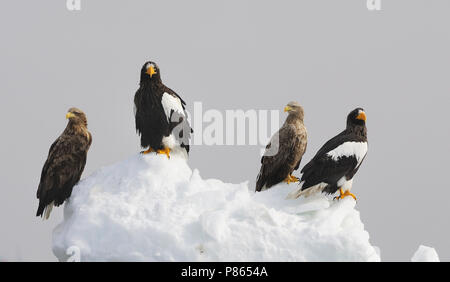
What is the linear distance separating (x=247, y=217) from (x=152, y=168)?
74.1 inches

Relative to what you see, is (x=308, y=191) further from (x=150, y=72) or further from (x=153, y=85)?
(x=150, y=72)

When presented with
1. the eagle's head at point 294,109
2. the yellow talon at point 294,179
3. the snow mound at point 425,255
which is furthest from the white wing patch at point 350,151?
the snow mound at point 425,255

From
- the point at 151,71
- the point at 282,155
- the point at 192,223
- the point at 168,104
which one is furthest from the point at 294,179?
the point at 151,71

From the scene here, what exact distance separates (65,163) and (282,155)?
3.62 metres

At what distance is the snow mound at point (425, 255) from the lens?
9.55m

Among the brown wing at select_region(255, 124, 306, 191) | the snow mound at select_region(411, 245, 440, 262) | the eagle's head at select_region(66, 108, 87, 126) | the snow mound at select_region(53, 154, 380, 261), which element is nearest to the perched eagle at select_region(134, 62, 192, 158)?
the snow mound at select_region(53, 154, 380, 261)

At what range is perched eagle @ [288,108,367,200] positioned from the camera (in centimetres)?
1004

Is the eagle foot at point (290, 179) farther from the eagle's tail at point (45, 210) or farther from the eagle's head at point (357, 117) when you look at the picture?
the eagle's tail at point (45, 210)

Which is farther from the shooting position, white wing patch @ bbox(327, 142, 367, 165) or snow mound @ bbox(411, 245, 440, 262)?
white wing patch @ bbox(327, 142, 367, 165)

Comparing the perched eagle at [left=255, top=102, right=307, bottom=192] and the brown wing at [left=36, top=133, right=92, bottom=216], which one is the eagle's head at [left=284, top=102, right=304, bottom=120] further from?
the brown wing at [left=36, top=133, right=92, bottom=216]
